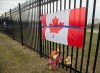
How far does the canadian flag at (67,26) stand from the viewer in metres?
3.55

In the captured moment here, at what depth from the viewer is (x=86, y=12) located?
3377 millimetres

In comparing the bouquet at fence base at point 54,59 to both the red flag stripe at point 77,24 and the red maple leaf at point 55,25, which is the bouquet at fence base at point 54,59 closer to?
the red maple leaf at point 55,25

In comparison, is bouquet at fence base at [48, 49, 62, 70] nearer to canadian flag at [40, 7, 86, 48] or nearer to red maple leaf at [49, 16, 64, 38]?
canadian flag at [40, 7, 86, 48]

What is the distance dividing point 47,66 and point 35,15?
2586 millimetres


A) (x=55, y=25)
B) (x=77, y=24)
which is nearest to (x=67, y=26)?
(x=77, y=24)

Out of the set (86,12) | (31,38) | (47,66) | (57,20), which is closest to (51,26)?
(57,20)

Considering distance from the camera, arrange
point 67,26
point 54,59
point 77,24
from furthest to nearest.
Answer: point 54,59 < point 67,26 < point 77,24

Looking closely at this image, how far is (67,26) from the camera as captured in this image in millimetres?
4020

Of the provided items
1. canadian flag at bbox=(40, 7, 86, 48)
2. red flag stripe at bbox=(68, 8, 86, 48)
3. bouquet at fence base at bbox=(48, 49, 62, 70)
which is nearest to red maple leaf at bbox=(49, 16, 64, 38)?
canadian flag at bbox=(40, 7, 86, 48)

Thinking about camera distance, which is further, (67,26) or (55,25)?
(55,25)

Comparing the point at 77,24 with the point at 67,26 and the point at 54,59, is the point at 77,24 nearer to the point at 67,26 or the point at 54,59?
the point at 67,26

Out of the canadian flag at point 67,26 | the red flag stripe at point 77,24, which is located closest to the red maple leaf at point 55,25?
the canadian flag at point 67,26

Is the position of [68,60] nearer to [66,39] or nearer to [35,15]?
[66,39]

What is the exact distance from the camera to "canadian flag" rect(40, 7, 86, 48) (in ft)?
11.7
